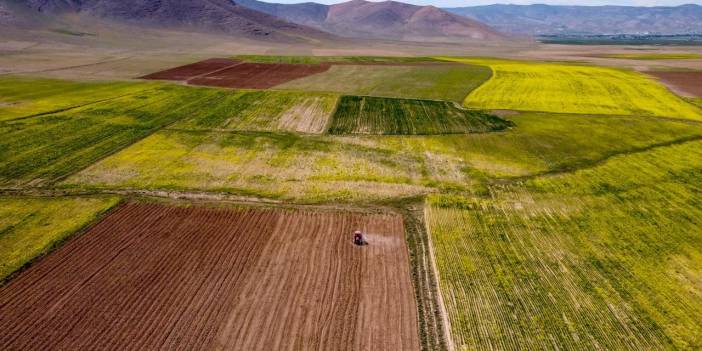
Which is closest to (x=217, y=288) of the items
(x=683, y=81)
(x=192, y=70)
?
(x=192, y=70)

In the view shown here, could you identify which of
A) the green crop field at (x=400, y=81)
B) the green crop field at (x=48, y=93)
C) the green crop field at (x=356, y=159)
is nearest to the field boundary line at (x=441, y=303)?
the green crop field at (x=356, y=159)

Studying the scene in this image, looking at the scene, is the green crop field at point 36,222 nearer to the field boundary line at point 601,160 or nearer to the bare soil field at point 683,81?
the field boundary line at point 601,160

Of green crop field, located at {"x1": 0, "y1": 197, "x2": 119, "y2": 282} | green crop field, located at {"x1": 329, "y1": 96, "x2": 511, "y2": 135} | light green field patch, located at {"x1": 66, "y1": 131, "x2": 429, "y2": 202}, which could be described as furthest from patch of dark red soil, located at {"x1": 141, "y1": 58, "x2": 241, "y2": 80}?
green crop field, located at {"x1": 0, "y1": 197, "x2": 119, "y2": 282}

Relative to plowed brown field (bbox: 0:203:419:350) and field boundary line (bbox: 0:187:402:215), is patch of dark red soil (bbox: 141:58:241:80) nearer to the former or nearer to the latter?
field boundary line (bbox: 0:187:402:215)

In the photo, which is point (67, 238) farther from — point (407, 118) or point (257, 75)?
point (257, 75)

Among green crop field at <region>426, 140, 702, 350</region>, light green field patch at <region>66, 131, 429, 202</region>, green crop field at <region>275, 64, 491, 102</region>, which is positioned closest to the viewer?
green crop field at <region>426, 140, 702, 350</region>
